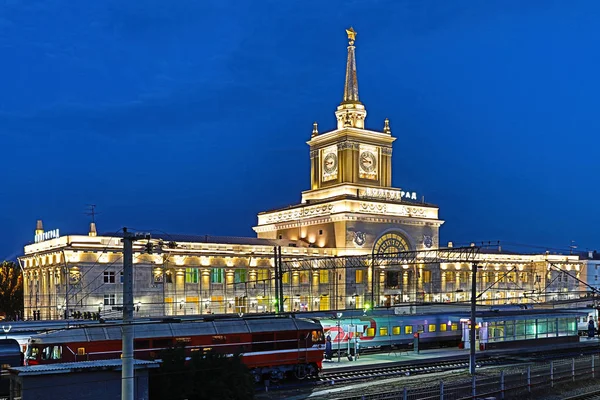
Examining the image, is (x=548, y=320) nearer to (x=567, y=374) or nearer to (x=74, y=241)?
(x=567, y=374)

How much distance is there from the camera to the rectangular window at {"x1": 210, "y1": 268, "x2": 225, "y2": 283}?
8819 centimetres

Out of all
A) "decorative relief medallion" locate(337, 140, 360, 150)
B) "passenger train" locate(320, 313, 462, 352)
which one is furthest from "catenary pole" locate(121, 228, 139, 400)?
"decorative relief medallion" locate(337, 140, 360, 150)

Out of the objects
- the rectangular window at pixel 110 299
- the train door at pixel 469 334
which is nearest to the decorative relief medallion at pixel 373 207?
the rectangular window at pixel 110 299

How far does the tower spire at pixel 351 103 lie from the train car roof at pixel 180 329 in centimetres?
6897

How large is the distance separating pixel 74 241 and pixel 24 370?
5513cm

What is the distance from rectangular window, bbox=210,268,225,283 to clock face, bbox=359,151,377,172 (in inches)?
1161

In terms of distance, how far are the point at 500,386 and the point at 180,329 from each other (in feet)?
52.4

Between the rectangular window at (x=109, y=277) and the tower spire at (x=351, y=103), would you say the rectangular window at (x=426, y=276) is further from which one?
the rectangular window at (x=109, y=277)

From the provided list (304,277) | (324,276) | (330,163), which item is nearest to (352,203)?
(324,276)

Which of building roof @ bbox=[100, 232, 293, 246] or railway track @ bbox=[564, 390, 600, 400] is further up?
building roof @ bbox=[100, 232, 293, 246]

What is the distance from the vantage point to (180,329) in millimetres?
37906

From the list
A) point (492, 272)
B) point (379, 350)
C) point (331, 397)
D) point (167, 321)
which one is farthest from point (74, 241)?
point (492, 272)

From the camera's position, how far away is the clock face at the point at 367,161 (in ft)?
354

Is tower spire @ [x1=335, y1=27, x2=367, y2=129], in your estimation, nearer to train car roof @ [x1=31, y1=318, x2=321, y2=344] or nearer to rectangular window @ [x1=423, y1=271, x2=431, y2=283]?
rectangular window @ [x1=423, y1=271, x2=431, y2=283]
